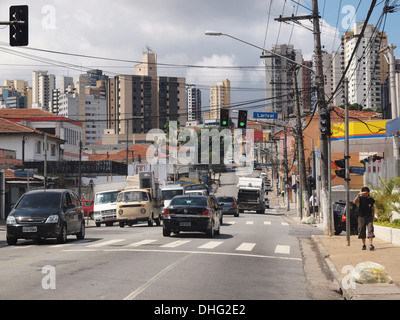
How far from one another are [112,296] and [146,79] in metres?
173

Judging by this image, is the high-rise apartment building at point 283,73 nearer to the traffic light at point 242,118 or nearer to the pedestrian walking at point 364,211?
the traffic light at point 242,118

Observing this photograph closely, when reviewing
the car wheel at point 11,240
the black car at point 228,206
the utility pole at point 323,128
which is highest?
the utility pole at point 323,128

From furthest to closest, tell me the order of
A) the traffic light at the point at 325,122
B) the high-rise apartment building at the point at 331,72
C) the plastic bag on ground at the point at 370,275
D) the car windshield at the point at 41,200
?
1. the high-rise apartment building at the point at 331,72
2. the traffic light at the point at 325,122
3. the car windshield at the point at 41,200
4. the plastic bag on ground at the point at 370,275

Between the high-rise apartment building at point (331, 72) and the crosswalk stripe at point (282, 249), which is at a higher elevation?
the high-rise apartment building at point (331, 72)

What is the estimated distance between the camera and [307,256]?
61.6 ft

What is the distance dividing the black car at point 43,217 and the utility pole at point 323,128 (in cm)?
1009

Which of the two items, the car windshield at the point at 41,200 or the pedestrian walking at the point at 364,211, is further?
the car windshield at the point at 41,200

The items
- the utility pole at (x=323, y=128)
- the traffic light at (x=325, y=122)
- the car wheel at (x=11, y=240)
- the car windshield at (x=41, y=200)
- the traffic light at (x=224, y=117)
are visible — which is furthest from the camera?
the traffic light at (x=224, y=117)

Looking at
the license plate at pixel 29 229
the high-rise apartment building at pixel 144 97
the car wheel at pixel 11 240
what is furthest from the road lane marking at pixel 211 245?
the high-rise apartment building at pixel 144 97

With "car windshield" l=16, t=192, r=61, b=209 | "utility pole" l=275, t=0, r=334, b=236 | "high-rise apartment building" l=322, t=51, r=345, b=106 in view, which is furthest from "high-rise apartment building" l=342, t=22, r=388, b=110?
→ "car windshield" l=16, t=192, r=61, b=209

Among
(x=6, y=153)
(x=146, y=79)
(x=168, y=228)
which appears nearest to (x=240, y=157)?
(x=146, y=79)

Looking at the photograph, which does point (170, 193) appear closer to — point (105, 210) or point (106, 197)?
point (106, 197)

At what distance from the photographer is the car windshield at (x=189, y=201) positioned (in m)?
24.0
